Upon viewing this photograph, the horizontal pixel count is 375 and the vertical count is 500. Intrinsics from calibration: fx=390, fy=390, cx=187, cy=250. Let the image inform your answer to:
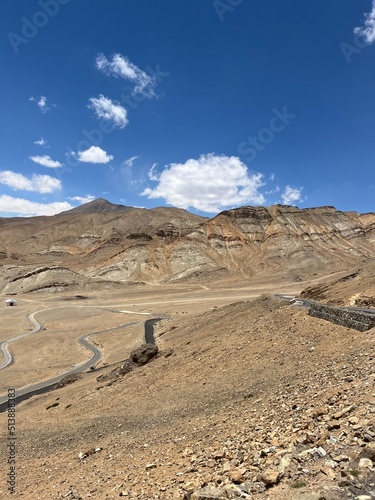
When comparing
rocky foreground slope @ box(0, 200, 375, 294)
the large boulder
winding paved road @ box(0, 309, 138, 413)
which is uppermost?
rocky foreground slope @ box(0, 200, 375, 294)

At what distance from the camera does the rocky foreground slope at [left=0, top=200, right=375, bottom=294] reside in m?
129

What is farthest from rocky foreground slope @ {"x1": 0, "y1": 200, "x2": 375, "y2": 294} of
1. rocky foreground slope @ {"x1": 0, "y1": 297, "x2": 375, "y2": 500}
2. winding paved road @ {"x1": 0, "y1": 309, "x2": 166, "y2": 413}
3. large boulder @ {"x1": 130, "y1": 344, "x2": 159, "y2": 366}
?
rocky foreground slope @ {"x1": 0, "y1": 297, "x2": 375, "y2": 500}

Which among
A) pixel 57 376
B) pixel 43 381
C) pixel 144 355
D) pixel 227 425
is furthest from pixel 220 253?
pixel 227 425

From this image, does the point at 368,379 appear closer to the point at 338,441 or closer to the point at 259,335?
the point at 338,441

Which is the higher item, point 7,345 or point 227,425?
point 227,425

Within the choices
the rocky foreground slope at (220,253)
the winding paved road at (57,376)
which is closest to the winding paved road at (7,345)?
the winding paved road at (57,376)

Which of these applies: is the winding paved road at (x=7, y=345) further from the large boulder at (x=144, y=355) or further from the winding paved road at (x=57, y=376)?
the large boulder at (x=144, y=355)

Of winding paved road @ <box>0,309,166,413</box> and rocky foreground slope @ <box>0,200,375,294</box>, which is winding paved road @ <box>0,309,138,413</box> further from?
rocky foreground slope @ <box>0,200,375,294</box>

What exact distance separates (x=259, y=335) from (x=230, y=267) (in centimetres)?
11770

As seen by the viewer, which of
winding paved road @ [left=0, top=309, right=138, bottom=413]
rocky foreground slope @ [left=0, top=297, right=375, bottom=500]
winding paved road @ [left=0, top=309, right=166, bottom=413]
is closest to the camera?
rocky foreground slope @ [left=0, top=297, right=375, bottom=500]

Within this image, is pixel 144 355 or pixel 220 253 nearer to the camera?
pixel 144 355

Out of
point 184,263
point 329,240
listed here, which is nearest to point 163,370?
point 184,263

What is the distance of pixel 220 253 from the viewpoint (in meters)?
150

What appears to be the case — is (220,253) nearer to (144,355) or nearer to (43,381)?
(43,381)
